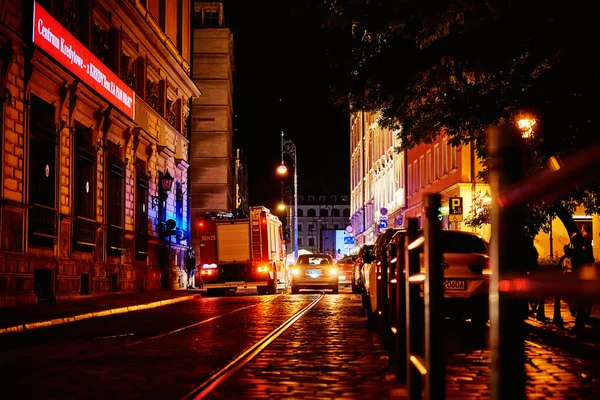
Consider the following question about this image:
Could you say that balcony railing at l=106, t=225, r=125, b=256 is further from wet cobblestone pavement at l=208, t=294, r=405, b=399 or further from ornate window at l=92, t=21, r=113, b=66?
wet cobblestone pavement at l=208, t=294, r=405, b=399

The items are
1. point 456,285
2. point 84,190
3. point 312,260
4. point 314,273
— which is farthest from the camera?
point 312,260

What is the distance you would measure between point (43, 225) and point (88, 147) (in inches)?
222

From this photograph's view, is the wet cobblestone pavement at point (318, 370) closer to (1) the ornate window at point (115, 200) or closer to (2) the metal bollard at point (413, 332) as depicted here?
(2) the metal bollard at point (413, 332)

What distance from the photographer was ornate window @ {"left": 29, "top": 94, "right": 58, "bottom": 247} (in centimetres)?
2339

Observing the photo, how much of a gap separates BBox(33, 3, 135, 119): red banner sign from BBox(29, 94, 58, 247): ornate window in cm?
151

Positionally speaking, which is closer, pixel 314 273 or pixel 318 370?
pixel 318 370

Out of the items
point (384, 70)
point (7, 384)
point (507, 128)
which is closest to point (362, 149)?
point (384, 70)

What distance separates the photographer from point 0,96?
816 inches

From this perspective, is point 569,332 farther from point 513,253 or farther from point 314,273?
point 314,273

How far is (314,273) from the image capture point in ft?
116

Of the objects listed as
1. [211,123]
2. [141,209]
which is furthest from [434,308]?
[211,123]

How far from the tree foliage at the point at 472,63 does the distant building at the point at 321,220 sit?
158249 millimetres

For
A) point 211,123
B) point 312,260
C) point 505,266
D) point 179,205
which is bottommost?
point 505,266

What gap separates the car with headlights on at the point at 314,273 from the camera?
116 feet
